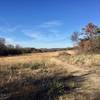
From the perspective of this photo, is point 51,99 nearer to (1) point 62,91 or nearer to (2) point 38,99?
(2) point 38,99

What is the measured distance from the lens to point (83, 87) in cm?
972

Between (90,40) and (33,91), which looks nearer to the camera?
(33,91)

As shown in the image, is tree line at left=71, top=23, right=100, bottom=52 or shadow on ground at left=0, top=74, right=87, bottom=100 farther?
tree line at left=71, top=23, right=100, bottom=52

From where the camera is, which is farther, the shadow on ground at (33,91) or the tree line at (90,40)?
the tree line at (90,40)

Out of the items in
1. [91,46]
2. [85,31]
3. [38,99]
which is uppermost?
[85,31]

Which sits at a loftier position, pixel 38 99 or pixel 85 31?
pixel 85 31

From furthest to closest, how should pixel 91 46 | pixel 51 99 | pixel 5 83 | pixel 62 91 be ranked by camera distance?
pixel 91 46
pixel 5 83
pixel 62 91
pixel 51 99

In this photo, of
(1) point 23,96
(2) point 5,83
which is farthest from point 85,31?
(1) point 23,96

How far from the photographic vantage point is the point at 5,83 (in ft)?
35.7

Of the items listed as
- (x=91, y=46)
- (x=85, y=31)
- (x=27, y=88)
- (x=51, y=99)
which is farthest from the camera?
(x=85, y=31)

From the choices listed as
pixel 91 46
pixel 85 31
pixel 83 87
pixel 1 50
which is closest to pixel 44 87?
pixel 83 87

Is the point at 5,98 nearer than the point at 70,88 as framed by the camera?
Yes

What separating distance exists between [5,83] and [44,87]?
84.3 inches

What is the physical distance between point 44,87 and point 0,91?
1.70 meters
